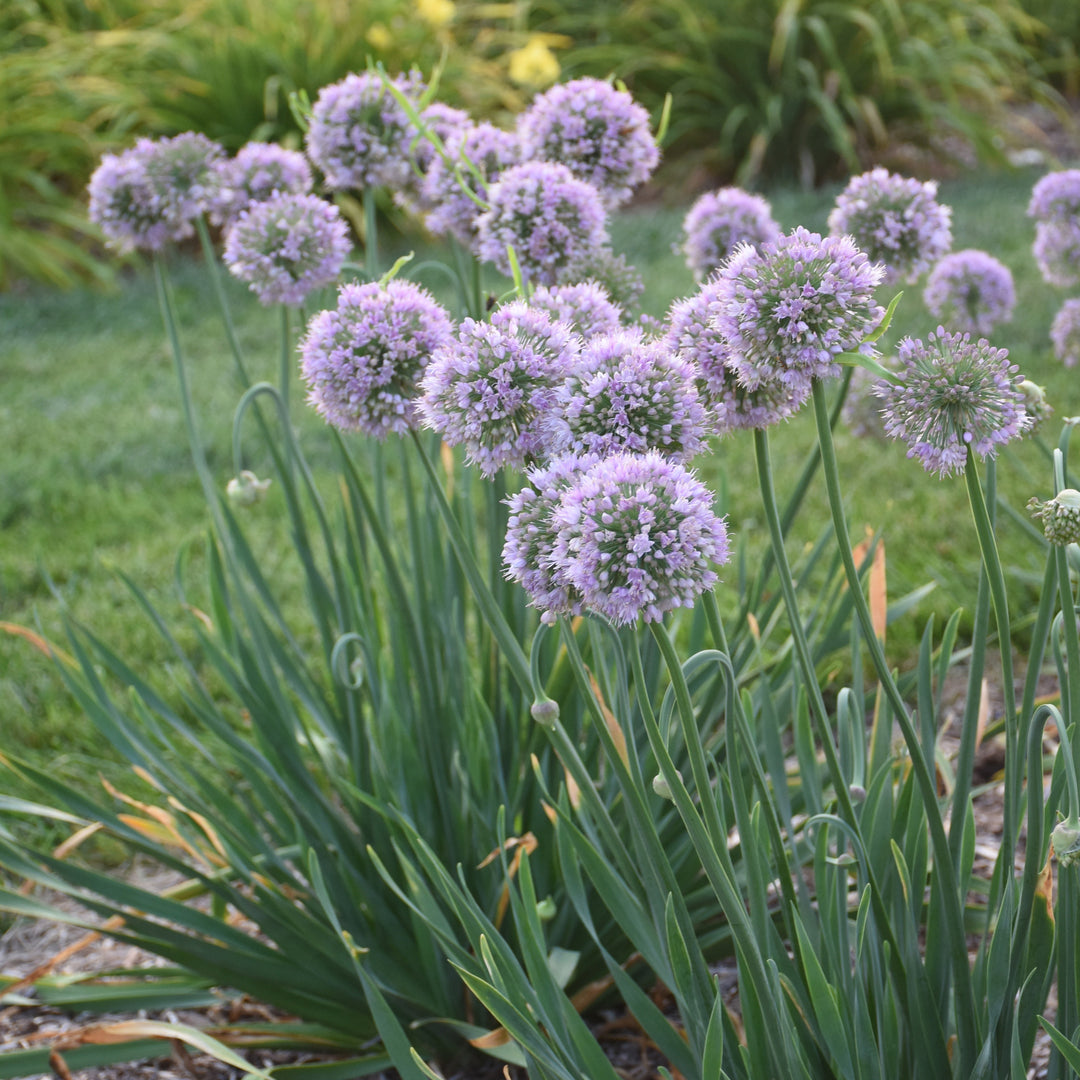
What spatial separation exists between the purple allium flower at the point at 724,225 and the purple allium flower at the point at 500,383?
2.71 feet

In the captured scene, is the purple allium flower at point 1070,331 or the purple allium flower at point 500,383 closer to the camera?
the purple allium flower at point 500,383

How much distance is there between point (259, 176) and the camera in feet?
6.72

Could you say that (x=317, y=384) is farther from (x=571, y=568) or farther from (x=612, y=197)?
(x=612, y=197)

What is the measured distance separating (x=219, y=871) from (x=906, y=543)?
214 centimetres

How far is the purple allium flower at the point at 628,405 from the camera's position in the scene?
1.14 meters

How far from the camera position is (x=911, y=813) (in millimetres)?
1606

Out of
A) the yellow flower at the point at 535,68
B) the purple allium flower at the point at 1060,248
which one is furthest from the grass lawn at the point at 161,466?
the yellow flower at the point at 535,68

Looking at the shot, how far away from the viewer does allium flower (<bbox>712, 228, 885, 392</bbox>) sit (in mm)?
1090

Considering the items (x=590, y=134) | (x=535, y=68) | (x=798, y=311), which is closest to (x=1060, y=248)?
(x=590, y=134)

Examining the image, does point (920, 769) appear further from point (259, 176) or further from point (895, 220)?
point (259, 176)

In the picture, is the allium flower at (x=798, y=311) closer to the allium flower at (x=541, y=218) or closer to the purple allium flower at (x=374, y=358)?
the purple allium flower at (x=374, y=358)

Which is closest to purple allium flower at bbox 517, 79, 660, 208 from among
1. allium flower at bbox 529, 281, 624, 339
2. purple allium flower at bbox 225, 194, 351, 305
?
purple allium flower at bbox 225, 194, 351, 305

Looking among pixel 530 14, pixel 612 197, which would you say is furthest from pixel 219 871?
pixel 530 14

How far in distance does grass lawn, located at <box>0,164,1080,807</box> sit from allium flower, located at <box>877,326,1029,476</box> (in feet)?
3.31
